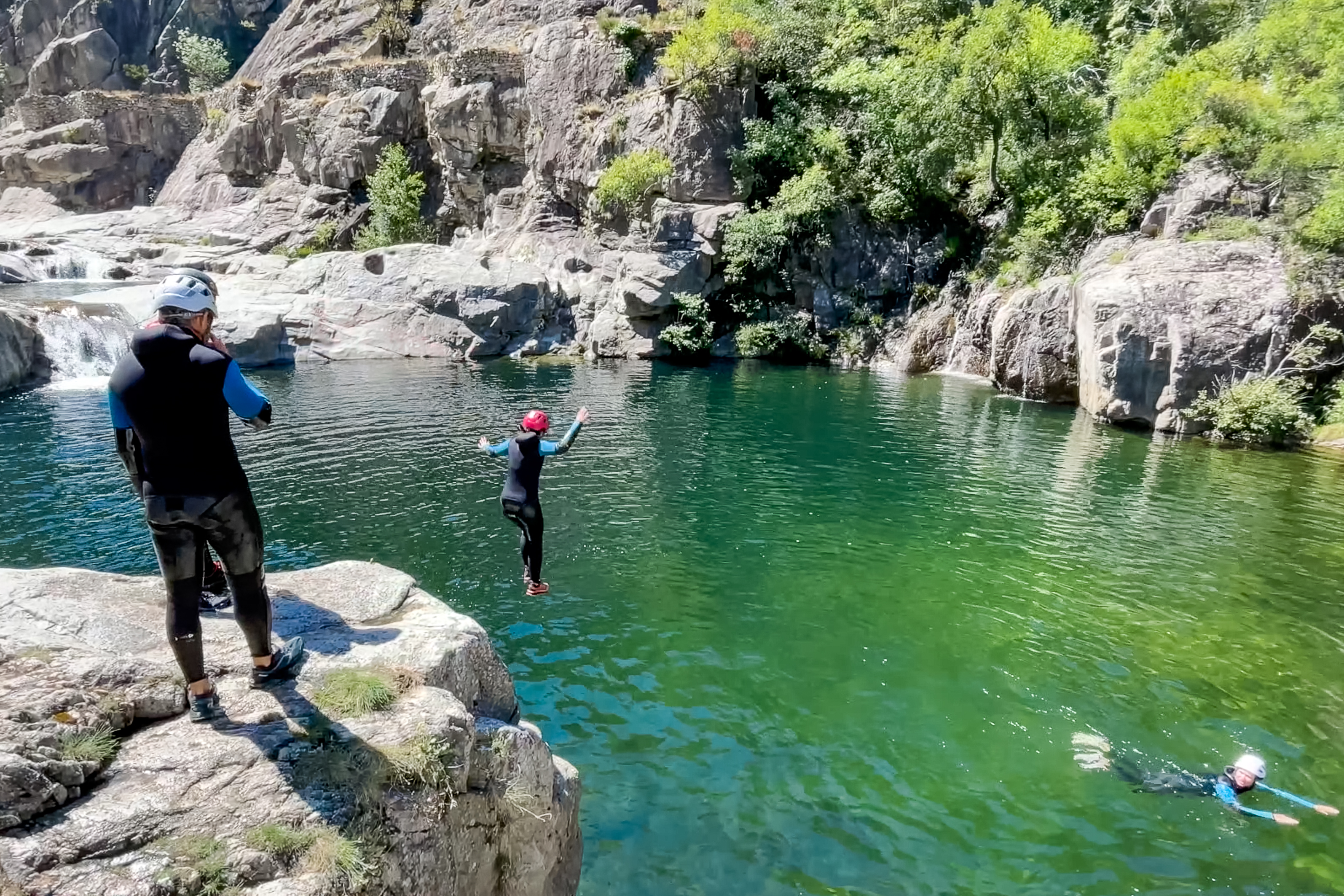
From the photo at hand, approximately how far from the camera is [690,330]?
44438 millimetres

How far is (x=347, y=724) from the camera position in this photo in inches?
206

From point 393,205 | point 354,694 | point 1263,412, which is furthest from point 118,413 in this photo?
point 393,205

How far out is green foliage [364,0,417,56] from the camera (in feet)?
207

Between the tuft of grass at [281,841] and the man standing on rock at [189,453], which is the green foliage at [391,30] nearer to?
the man standing on rock at [189,453]

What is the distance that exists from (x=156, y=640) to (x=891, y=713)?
25.8 ft

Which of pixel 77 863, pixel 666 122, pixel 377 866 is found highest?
pixel 666 122

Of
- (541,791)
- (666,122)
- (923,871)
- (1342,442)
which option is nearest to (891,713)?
(923,871)

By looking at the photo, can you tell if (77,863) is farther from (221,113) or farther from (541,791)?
(221,113)

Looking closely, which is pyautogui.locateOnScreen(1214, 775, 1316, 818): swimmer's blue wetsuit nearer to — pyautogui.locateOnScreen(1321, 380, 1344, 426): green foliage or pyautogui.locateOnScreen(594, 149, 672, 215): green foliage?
pyautogui.locateOnScreen(1321, 380, 1344, 426): green foliage

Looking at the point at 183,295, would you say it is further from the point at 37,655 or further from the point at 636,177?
the point at 636,177

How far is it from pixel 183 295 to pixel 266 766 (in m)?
2.98

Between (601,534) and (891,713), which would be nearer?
(891,713)

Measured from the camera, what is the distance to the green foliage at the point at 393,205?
2116 inches

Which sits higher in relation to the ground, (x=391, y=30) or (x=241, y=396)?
(x=391, y=30)
